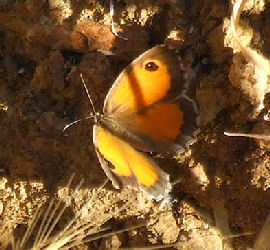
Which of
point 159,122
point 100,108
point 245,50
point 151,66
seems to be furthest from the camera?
point 100,108

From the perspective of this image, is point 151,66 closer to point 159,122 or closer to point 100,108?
point 159,122

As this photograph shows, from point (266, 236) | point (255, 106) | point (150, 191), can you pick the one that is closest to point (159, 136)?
point (150, 191)

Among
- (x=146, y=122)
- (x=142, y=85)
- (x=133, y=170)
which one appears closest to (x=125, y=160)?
(x=133, y=170)

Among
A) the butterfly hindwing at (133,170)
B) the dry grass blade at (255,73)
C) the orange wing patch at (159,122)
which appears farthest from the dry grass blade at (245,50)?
the butterfly hindwing at (133,170)

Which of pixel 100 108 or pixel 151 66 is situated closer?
pixel 151 66

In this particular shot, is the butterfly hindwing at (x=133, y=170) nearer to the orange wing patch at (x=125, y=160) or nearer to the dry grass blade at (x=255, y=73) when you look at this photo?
the orange wing patch at (x=125, y=160)

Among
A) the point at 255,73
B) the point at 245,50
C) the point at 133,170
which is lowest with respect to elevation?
the point at 133,170

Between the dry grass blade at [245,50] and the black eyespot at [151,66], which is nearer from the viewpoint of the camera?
the dry grass blade at [245,50]
